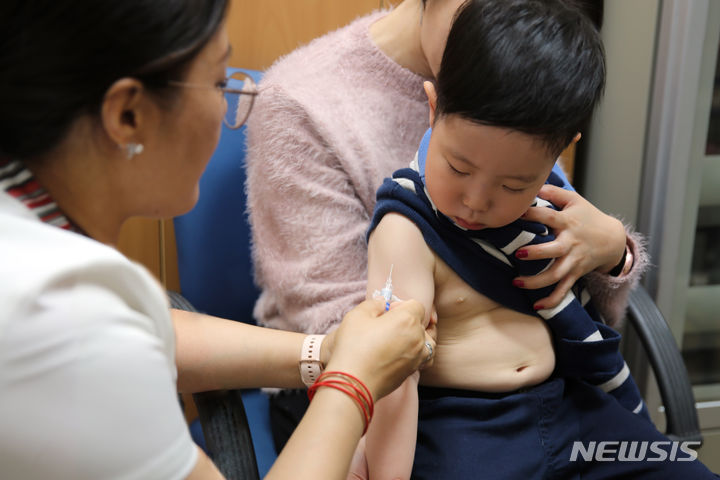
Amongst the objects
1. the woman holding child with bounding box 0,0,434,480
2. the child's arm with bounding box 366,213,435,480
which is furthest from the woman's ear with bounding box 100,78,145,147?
the child's arm with bounding box 366,213,435,480

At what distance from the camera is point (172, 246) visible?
68.4 inches

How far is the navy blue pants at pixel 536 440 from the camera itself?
107cm

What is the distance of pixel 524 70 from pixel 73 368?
2.41ft

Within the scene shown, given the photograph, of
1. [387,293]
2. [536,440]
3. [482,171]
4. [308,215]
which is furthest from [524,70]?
[536,440]

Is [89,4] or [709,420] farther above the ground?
[89,4]

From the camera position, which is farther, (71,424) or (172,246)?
(172,246)

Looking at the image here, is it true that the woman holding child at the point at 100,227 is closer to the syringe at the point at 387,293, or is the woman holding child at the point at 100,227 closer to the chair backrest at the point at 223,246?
the syringe at the point at 387,293

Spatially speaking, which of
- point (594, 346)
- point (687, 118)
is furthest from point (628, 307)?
point (687, 118)

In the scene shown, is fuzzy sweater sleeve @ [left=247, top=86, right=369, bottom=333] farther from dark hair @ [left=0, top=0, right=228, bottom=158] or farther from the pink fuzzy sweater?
dark hair @ [left=0, top=0, right=228, bottom=158]

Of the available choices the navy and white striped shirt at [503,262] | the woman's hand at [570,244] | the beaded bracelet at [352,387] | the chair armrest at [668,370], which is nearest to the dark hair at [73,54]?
the beaded bracelet at [352,387]

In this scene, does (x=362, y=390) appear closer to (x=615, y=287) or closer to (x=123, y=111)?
(x=123, y=111)

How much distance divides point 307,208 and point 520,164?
1.49ft

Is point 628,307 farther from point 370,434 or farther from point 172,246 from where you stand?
point 172,246

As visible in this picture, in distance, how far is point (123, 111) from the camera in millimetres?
667
